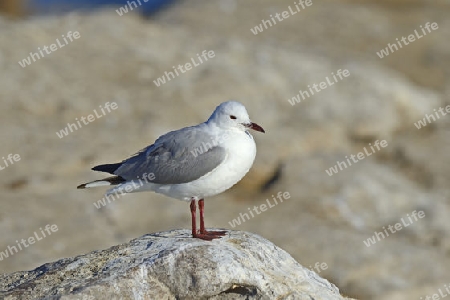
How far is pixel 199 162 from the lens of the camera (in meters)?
10.9

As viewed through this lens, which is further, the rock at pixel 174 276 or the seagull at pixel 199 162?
the seagull at pixel 199 162

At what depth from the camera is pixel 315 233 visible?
2006cm

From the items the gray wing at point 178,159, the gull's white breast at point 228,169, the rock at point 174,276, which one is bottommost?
the rock at point 174,276

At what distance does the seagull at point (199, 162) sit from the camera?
426 inches

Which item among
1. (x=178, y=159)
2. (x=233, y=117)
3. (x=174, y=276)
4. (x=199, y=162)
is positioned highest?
(x=233, y=117)

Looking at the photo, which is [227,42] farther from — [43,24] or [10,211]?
[10,211]

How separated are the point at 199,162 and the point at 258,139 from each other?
44.3ft

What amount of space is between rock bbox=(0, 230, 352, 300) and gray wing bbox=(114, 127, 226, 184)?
3.37ft

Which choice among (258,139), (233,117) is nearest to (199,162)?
(233,117)

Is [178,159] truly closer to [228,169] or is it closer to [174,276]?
[228,169]

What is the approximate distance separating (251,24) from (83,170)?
1562cm

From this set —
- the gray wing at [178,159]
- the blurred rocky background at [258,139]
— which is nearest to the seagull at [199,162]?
the gray wing at [178,159]

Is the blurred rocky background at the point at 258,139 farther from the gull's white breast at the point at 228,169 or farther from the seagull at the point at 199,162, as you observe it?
the gull's white breast at the point at 228,169

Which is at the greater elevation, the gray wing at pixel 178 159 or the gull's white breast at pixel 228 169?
the gray wing at pixel 178 159
